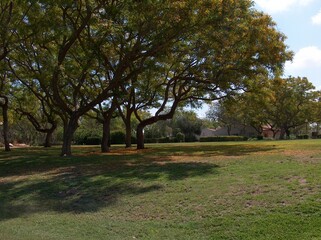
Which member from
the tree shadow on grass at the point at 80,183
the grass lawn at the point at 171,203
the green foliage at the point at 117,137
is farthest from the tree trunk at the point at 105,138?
the green foliage at the point at 117,137

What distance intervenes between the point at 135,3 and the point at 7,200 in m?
9.16

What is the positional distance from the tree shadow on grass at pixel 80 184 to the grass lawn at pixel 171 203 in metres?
0.03

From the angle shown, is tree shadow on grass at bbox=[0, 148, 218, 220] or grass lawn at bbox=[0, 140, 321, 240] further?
tree shadow on grass at bbox=[0, 148, 218, 220]

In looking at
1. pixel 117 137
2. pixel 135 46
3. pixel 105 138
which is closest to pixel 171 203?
pixel 135 46

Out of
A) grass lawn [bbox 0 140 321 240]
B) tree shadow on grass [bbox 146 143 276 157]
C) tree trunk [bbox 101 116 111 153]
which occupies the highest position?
tree trunk [bbox 101 116 111 153]

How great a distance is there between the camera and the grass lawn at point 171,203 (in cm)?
789

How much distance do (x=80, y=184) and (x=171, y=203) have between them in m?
4.44

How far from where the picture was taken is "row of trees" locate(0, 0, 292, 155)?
17.6 metres

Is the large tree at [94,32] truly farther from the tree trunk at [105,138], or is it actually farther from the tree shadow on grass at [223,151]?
the tree trunk at [105,138]

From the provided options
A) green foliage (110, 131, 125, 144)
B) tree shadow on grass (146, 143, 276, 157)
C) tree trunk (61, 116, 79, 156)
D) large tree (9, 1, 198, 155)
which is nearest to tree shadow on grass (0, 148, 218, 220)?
tree trunk (61, 116, 79, 156)

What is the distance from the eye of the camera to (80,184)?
13289 mm

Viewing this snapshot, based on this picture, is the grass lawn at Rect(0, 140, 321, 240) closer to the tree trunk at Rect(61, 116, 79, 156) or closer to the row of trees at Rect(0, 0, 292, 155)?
the row of trees at Rect(0, 0, 292, 155)

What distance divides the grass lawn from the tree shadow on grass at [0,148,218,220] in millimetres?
30

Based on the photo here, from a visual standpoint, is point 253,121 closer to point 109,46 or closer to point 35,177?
point 109,46
